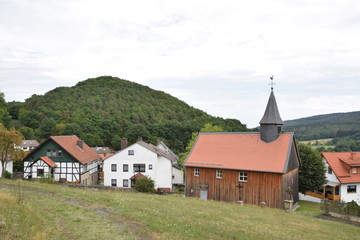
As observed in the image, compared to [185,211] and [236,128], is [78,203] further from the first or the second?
[236,128]

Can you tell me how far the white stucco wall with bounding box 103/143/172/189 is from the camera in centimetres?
4562

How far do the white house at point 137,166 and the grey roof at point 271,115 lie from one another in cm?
1876

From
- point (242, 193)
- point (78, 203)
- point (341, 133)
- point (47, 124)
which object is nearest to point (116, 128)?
point (47, 124)

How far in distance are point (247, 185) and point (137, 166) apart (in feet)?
67.5

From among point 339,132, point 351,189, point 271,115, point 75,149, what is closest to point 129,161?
point 75,149

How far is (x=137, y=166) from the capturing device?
4572cm

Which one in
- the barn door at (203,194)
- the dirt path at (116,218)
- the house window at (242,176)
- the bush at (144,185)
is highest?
the dirt path at (116,218)

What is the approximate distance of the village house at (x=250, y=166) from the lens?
2891 centimetres

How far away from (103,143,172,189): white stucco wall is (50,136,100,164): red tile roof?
360 centimetres

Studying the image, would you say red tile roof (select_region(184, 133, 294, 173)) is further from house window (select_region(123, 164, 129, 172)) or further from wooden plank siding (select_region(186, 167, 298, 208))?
house window (select_region(123, 164, 129, 172))

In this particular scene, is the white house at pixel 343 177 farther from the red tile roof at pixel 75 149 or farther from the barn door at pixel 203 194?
the red tile roof at pixel 75 149

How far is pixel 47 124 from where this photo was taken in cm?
9188

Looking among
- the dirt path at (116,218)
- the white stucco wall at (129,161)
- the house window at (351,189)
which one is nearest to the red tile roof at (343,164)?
the house window at (351,189)

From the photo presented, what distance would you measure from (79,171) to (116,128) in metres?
57.7
